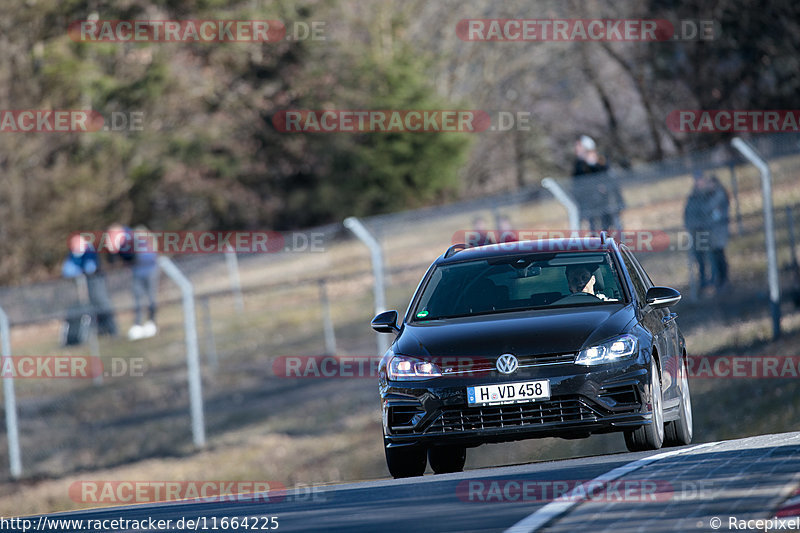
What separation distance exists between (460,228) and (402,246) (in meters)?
1.31

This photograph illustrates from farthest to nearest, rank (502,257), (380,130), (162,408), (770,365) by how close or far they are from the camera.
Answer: (380,130), (162,408), (770,365), (502,257)

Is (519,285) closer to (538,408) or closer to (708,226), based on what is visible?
(538,408)

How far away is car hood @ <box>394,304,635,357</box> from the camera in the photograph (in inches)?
377

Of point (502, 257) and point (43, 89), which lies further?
point (43, 89)

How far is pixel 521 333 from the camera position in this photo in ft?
31.9

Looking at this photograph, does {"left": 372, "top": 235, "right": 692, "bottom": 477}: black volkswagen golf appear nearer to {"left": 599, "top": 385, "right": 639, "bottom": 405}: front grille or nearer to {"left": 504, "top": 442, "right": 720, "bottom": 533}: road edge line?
{"left": 599, "top": 385, "right": 639, "bottom": 405}: front grille

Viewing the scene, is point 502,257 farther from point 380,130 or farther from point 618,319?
point 380,130

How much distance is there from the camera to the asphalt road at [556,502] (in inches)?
282

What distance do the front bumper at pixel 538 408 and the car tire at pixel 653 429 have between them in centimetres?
23

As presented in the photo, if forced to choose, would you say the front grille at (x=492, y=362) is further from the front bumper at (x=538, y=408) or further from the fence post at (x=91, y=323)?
the fence post at (x=91, y=323)

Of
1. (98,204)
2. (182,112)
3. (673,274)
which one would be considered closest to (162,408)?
(673,274)

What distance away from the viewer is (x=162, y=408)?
72.4 feet

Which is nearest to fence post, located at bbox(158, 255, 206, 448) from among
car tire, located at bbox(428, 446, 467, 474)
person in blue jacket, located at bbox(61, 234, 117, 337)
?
person in blue jacket, located at bbox(61, 234, 117, 337)

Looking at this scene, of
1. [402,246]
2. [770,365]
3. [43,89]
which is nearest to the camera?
[770,365]
